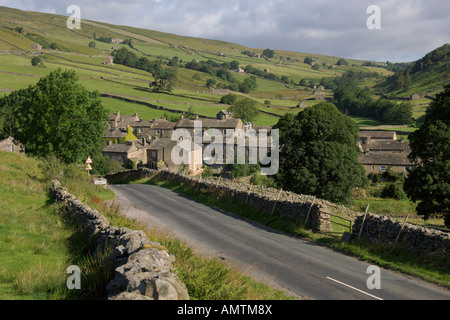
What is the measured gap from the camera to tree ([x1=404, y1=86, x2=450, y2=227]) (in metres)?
28.3

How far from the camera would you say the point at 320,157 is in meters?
39.8

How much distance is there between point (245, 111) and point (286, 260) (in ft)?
394

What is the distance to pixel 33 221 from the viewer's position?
14766 millimetres

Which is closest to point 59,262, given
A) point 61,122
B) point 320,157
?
point 61,122

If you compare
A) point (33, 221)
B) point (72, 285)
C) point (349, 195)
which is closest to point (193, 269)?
point (72, 285)

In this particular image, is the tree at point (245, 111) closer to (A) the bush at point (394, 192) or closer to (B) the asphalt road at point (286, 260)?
(A) the bush at point (394, 192)

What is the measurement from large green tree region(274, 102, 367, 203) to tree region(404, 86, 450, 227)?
31.1 ft

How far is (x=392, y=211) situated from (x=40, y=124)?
4653 centimetres

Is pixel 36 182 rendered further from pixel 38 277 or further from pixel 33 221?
pixel 38 277

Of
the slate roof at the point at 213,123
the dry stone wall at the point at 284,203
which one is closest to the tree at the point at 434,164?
the dry stone wall at the point at 284,203

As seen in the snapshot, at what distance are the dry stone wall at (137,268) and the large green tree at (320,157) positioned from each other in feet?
98.4

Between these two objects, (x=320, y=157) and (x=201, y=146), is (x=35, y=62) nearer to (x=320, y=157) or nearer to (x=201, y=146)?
(x=201, y=146)

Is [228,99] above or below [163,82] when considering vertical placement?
below

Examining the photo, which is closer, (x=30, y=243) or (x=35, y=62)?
(x=30, y=243)
